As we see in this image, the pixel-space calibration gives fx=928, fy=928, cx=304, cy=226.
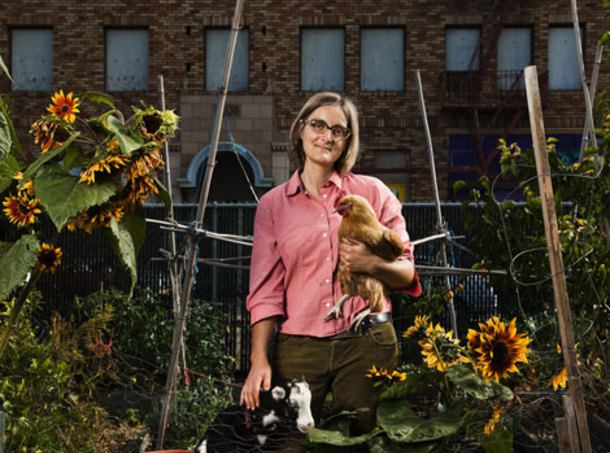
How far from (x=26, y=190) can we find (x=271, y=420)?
1.25 m

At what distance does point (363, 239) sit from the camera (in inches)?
115

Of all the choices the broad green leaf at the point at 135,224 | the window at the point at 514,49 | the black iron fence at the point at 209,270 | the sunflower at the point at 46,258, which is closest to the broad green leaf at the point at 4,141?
the broad green leaf at the point at 135,224

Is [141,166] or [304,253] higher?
[141,166]

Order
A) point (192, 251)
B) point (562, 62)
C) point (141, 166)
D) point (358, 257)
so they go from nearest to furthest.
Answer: point (358, 257), point (141, 166), point (192, 251), point (562, 62)

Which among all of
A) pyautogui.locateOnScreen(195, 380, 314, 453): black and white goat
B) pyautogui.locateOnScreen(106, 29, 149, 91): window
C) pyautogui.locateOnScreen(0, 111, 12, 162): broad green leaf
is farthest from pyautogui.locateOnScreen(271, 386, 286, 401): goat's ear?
pyautogui.locateOnScreen(106, 29, 149, 91): window

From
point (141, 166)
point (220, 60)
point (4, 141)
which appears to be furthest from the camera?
point (220, 60)

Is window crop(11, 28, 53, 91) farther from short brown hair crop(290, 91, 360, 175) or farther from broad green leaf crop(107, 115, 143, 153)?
short brown hair crop(290, 91, 360, 175)

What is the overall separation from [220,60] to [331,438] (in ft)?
59.0

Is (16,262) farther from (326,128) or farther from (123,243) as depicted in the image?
(326,128)

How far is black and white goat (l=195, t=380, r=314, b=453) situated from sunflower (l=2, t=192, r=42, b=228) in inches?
40.3

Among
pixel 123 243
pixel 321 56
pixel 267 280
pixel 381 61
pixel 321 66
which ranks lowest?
pixel 267 280

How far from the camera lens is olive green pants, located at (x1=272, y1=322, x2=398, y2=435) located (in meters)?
3.04

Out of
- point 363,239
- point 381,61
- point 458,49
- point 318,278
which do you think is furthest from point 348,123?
point 458,49

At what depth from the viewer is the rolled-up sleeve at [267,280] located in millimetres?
3090
